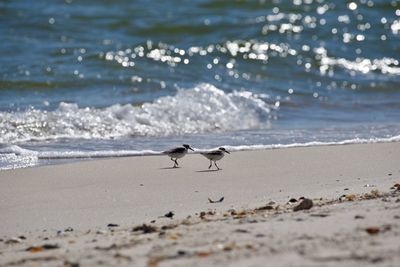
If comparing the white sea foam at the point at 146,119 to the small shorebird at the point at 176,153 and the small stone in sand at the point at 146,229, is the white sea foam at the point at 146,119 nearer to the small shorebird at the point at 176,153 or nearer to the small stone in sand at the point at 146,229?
the small shorebird at the point at 176,153

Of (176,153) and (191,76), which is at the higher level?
(191,76)

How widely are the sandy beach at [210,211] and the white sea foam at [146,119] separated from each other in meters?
2.34

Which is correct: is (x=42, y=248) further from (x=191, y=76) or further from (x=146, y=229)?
(x=191, y=76)

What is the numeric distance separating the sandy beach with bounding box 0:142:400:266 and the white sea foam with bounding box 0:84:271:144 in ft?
7.68

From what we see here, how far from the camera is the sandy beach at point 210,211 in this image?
4.80 meters

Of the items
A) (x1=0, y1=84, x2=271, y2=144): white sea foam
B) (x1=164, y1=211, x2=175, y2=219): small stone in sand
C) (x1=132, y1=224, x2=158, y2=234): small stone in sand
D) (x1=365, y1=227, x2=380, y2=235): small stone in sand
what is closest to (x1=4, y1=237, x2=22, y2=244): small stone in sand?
(x1=132, y1=224, x2=158, y2=234): small stone in sand

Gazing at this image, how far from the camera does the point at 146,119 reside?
12.3m

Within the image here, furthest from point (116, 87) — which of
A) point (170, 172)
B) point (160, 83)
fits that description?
point (170, 172)

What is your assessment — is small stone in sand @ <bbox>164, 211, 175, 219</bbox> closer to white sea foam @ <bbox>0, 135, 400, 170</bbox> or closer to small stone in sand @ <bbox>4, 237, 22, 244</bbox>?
small stone in sand @ <bbox>4, 237, 22, 244</bbox>

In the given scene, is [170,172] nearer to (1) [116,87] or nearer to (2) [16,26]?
(1) [116,87]

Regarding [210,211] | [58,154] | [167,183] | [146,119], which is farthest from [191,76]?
[210,211]

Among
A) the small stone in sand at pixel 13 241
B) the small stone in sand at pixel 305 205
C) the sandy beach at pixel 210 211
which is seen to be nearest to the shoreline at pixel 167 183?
the sandy beach at pixel 210 211

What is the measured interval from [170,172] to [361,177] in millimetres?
1762

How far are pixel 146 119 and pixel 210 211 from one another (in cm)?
589
